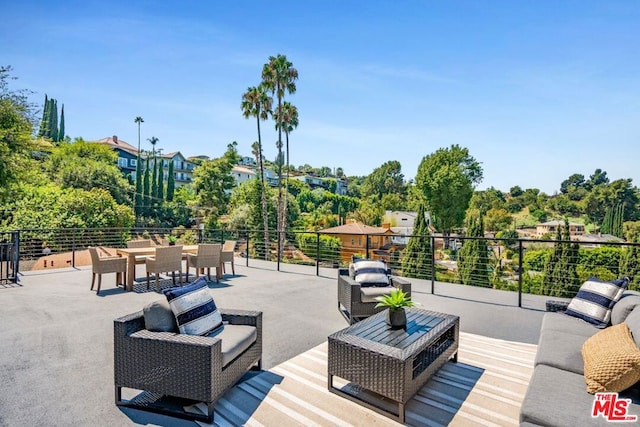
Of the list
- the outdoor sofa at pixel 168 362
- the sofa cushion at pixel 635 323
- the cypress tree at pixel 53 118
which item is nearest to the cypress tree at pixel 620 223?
the sofa cushion at pixel 635 323

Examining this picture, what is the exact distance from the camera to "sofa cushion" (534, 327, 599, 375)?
213 centimetres

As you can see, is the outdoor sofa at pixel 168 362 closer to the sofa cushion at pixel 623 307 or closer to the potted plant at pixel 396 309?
the potted plant at pixel 396 309

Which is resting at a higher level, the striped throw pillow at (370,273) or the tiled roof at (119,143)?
the tiled roof at (119,143)

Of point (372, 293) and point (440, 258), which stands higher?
point (372, 293)

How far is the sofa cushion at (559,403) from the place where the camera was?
1539 mm

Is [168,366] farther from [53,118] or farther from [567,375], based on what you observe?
[53,118]

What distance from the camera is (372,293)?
12.8 feet

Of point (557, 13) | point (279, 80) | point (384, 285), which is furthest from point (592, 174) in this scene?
point (384, 285)

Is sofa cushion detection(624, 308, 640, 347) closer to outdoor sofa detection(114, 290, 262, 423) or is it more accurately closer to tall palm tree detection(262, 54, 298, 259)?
outdoor sofa detection(114, 290, 262, 423)

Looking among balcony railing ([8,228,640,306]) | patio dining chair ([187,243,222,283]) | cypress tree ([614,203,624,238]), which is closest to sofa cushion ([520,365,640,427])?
balcony railing ([8,228,640,306])

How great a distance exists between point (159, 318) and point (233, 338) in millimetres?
525

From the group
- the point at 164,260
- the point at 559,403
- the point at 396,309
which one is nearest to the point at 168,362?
the point at 396,309

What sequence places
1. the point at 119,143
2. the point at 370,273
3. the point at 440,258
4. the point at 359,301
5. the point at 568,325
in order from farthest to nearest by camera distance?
1. the point at 119,143
2. the point at 440,258
3. the point at 370,273
4. the point at 359,301
5. the point at 568,325

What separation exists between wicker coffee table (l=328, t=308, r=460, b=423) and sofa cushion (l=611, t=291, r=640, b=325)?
4.22 ft
